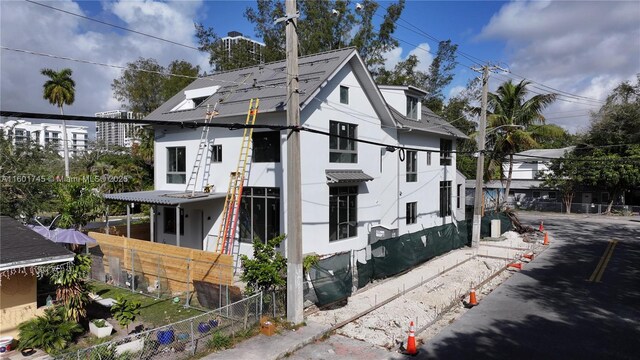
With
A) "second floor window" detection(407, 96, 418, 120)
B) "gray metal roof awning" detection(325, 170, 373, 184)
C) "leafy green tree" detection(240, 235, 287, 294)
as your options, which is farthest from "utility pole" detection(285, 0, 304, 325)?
"second floor window" detection(407, 96, 418, 120)

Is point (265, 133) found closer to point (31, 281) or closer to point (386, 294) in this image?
point (386, 294)

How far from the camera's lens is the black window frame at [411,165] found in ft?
86.7

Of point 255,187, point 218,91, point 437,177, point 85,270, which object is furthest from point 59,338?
point 437,177

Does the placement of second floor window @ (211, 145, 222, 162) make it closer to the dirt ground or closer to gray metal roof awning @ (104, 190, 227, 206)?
gray metal roof awning @ (104, 190, 227, 206)

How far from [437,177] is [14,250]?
79.7 feet

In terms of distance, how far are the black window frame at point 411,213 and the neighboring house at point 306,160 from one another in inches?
6.1

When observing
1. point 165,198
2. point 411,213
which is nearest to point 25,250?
point 165,198

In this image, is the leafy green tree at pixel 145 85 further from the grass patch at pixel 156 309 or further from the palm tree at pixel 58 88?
the grass patch at pixel 156 309

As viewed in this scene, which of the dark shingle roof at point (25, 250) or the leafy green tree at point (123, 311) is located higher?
the dark shingle roof at point (25, 250)

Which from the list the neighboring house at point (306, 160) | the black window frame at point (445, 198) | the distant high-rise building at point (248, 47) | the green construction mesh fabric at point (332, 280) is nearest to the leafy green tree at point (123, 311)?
the green construction mesh fabric at point (332, 280)

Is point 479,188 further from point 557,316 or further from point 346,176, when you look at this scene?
point 557,316

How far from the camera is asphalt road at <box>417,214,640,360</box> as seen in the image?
35.7ft

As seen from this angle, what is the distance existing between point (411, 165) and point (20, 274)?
20.7 metres

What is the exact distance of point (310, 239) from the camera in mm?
18500
